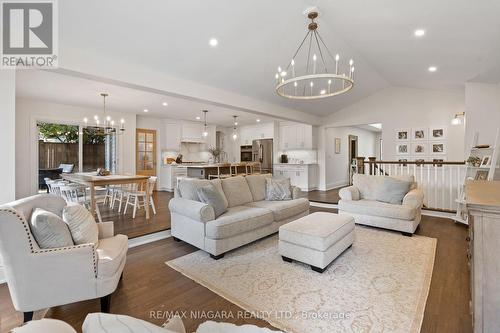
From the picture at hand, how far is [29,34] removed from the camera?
261cm

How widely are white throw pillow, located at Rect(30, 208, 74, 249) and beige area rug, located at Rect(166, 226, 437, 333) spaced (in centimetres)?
128

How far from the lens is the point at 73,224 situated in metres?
2.07

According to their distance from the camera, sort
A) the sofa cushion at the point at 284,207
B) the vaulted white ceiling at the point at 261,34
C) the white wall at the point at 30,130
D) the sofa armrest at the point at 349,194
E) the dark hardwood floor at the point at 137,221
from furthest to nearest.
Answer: the white wall at the point at 30,130 → the sofa armrest at the point at 349,194 → the sofa cushion at the point at 284,207 → the dark hardwood floor at the point at 137,221 → the vaulted white ceiling at the point at 261,34

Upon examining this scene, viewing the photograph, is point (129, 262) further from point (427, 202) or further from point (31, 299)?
point (427, 202)

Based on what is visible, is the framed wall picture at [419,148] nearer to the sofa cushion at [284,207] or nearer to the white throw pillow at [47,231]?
the sofa cushion at [284,207]

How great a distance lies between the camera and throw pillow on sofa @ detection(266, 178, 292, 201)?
173 inches

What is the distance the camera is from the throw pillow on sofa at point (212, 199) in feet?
10.7

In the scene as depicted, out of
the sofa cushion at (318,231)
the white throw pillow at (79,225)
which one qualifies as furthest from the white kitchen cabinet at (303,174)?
the white throw pillow at (79,225)

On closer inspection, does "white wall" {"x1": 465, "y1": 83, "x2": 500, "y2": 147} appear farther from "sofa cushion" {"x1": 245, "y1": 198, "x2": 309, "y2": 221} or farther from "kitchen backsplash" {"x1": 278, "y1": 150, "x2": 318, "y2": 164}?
"kitchen backsplash" {"x1": 278, "y1": 150, "x2": 318, "y2": 164}

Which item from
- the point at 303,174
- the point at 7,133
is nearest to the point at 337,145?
the point at 303,174

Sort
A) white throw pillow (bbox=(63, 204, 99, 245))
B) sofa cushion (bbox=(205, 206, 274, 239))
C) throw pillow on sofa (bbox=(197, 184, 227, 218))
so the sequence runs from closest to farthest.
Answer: white throw pillow (bbox=(63, 204, 99, 245)), sofa cushion (bbox=(205, 206, 274, 239)), throw pillow on sofa (bbox=(197, 184, 227, 218))

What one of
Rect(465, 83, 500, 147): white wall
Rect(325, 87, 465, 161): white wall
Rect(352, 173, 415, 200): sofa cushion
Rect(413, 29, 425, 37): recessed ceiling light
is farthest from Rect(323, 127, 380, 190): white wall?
Rect(413, 29, 425, 37): recessed ceiling light

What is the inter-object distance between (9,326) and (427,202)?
7.04 m

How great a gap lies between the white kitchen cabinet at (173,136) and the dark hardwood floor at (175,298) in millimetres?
5661
